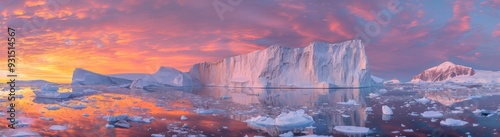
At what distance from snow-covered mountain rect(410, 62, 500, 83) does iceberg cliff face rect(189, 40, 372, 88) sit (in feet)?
106

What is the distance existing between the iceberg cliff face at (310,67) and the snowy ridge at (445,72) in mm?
37352

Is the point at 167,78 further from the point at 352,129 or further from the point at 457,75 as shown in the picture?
the point at 457,75

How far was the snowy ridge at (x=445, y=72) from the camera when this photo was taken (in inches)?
2534

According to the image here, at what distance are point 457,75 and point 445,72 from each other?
2.73 meters

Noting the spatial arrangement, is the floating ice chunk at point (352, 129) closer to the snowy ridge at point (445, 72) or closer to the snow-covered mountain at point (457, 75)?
the snow-covered mountain at point (457, 75)

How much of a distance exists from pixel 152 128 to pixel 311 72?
1027 inches

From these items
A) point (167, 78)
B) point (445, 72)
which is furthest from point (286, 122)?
point (445, 72)

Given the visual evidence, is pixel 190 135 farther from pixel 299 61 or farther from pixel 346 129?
pixel 299 61

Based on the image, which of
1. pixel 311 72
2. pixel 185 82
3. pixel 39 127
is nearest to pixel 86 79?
pixel 185 82

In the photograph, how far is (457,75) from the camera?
65.0 metres

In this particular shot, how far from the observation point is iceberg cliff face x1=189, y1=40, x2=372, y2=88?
32.7 metres

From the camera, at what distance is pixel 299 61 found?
34.4m

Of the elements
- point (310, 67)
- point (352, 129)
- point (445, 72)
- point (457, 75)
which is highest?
point (445, 72)

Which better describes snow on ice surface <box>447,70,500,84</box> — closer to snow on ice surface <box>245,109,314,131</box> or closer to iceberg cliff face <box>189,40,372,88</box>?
iceberg cliff face <box>189,40,372,88</box>
